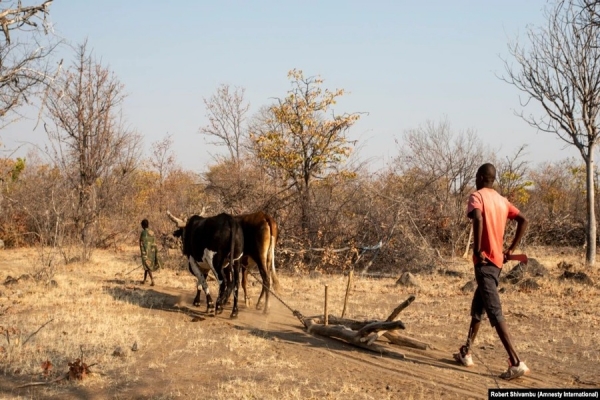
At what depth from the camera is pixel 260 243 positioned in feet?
35.1

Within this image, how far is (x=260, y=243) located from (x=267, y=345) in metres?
3.30

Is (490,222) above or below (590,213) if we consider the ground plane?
below

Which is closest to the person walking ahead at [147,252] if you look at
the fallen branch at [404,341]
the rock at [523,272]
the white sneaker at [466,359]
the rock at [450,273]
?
the fallen branch at [404,341]

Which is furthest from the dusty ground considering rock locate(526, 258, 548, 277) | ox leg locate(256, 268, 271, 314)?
rock locate(526, 258, 548, 277)

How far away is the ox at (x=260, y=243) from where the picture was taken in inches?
420

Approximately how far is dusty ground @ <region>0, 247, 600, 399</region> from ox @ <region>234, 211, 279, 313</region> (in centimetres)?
67

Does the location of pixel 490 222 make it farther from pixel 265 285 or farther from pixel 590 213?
pixel 590 213

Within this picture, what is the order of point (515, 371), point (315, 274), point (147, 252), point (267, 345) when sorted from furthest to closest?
point (315, 274), point (147, 252), point (267, 345), point (515, 371)

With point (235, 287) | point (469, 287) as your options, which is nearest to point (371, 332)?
point (235, 287)

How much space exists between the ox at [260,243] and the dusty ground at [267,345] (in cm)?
67

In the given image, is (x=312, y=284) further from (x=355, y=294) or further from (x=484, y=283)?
(x=484, y=283)

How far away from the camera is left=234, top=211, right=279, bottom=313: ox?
1066 centimetres

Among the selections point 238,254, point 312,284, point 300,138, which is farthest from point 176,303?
point 300,138

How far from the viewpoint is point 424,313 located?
10000 millimetres
